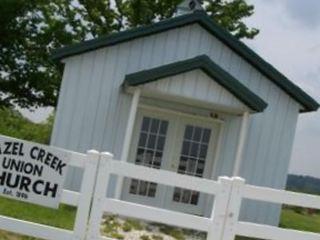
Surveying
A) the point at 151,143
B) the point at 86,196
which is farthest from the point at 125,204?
the point at 151,143

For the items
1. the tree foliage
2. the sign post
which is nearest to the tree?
the tree foliage

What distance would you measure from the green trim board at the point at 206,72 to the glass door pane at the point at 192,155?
167 centimetres

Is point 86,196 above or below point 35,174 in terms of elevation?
below

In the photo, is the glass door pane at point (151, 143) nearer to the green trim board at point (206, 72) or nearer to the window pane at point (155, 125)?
the window pane at point (155, 125)

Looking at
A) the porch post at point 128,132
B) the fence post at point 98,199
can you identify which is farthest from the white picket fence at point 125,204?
the porch post at point 128,132

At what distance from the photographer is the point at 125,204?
22.6 feet

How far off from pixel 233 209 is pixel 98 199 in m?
1.43

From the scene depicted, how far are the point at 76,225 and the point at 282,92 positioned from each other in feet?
32.3

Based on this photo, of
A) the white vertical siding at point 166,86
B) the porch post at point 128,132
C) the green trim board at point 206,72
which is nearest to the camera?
the green trim board at point 206,72

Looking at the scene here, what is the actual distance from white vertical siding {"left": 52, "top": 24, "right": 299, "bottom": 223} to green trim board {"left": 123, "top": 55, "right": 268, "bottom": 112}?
0.90 ft

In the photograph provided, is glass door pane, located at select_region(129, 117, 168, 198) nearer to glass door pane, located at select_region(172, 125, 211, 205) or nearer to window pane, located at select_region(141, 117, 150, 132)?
window pane, located at select_region(141, 117, 150, 132)

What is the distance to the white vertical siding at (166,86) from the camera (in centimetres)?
1497

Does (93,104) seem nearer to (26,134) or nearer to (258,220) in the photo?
(258,220)

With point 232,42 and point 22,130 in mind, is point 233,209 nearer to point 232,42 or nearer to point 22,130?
point 232,42
